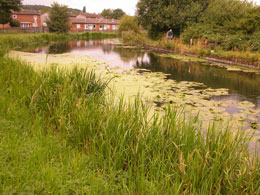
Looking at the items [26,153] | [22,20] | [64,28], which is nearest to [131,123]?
[26,153]

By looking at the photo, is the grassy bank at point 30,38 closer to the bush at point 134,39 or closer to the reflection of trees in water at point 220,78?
the reflection of trees in water at point 220,78

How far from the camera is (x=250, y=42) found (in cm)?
1452

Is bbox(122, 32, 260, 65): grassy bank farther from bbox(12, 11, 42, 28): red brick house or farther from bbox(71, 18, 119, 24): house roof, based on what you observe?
bbox(71, 18, 119, 24): house roof

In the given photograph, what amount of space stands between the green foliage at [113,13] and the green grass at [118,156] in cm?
10207

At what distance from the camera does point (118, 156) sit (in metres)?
3.06

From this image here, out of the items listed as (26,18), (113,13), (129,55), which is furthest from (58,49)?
(113,13)

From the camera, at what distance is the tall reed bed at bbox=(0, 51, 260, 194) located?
8.41ft

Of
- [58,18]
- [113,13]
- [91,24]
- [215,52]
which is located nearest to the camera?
[215,52]

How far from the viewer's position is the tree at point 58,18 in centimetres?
3622

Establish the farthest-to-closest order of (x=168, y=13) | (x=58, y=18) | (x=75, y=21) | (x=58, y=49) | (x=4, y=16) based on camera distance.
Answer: (x=75, y=21) < (x=58, y=18) < (x=4, y=16) < (x=168, y=13) < (x=58, y=49)

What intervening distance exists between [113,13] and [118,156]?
355 ft

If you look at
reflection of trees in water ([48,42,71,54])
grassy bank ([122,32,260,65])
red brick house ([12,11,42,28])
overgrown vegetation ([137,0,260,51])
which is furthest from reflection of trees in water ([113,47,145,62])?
red brick house ([12,11,42,28])

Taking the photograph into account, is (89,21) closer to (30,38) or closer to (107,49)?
(30,38)

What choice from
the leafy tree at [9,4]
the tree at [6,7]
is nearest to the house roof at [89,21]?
the leafy tree at [9,4]
